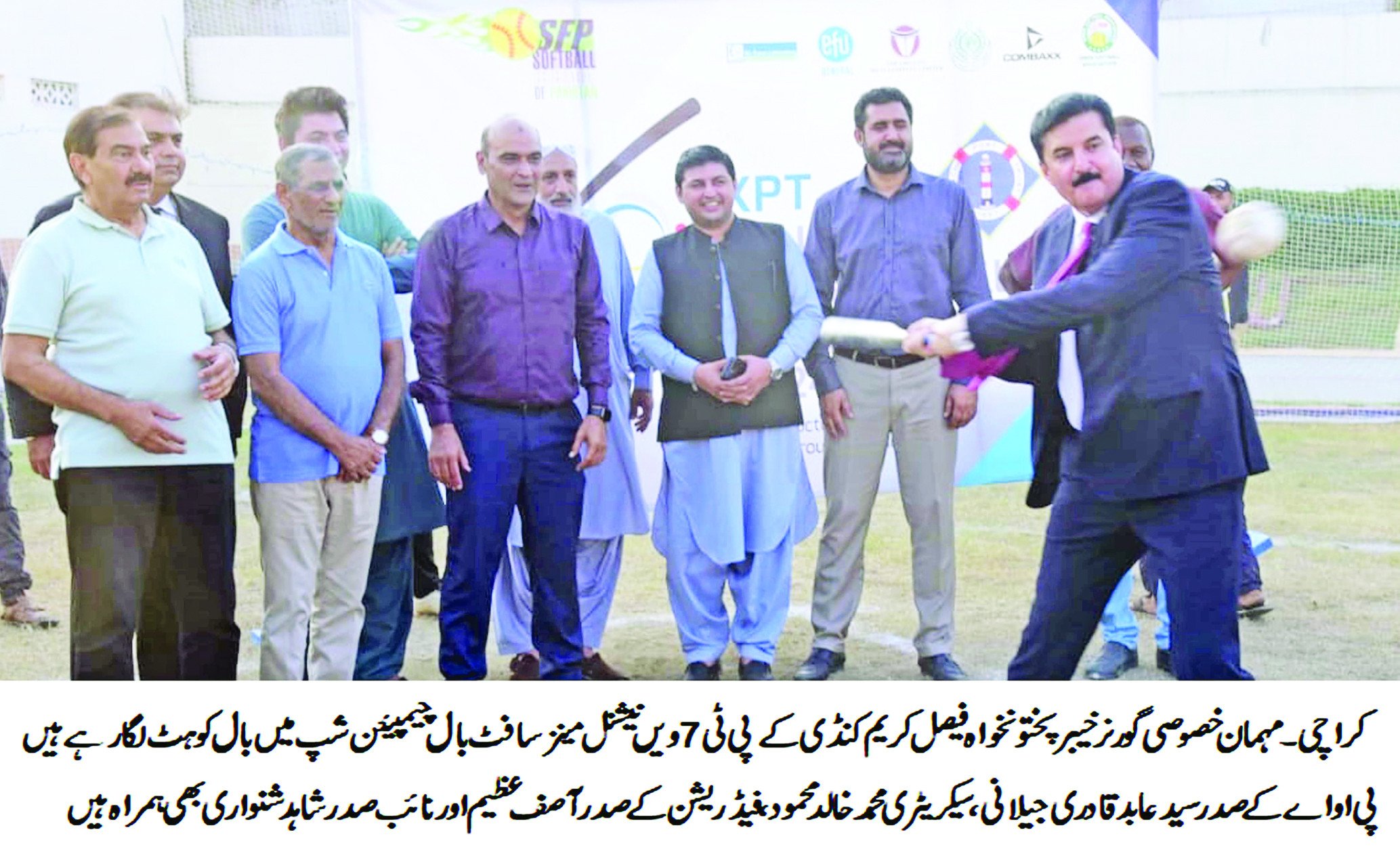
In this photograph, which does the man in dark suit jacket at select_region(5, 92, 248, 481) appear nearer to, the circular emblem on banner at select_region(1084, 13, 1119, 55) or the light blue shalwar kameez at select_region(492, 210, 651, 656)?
the light blue shalwar kameez at select_region(492, 210, 651, 656)

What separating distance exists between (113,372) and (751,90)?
4185mm

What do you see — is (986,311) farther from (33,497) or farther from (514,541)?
(33,497)

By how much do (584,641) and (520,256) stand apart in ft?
5.26

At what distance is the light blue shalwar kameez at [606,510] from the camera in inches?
255

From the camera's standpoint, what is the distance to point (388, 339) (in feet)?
18.0

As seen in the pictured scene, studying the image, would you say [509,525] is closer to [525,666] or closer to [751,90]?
[525,666]

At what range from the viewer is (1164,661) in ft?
21.2

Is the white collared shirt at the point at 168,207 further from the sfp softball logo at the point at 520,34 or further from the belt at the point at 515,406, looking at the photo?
the sfp softball logo at the point at 520,34

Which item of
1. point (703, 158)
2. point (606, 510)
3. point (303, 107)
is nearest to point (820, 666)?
point (606, 510)

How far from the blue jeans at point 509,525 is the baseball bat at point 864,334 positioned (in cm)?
141

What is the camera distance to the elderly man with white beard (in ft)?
21.2

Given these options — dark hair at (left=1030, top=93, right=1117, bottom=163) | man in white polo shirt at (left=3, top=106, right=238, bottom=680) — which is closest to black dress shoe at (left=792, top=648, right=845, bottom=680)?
man in white polo shirt at (left=3, top=106, right=238, bottom=680)

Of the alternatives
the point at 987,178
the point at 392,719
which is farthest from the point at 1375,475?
the point at 392,719

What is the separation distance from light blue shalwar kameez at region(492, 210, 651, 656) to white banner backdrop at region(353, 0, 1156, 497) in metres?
1.47
